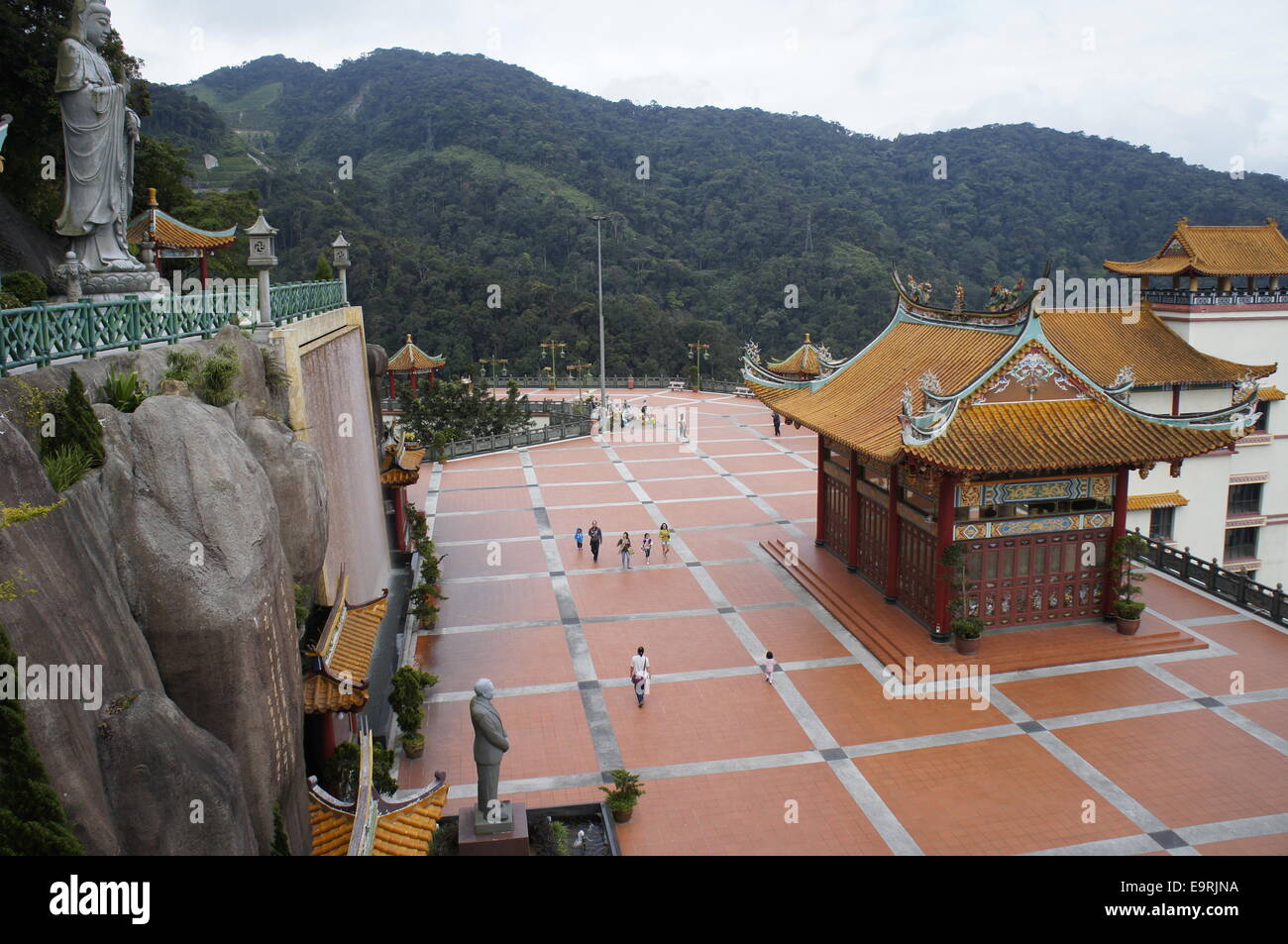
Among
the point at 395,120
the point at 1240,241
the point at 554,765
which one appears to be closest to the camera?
the point at 554,765

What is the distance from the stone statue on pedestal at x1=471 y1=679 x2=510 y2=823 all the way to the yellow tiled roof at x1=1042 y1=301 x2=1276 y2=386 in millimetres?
20262

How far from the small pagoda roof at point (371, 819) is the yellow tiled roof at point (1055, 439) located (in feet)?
33.1

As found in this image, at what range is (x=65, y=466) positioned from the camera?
674 centimetres

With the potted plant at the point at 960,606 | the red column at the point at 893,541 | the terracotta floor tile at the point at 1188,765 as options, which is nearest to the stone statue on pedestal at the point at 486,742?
the terracotta floor tile at the point at 1188,765

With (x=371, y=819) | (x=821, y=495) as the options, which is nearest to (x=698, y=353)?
(x=821, y=495)

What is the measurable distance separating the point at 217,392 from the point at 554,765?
24.3 feet

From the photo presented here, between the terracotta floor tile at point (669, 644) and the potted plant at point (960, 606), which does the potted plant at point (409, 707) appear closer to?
the terracotta floor tile at point (669, 644)

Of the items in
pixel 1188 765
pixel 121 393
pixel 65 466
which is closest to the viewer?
pixel 65 466

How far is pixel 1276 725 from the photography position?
47.2 feet

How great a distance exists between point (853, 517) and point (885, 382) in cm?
326

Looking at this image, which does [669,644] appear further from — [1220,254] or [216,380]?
[1220,254]

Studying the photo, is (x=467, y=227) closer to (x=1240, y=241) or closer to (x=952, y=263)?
(x=952, y=263)

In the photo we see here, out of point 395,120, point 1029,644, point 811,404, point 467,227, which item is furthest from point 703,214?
point 1029,644

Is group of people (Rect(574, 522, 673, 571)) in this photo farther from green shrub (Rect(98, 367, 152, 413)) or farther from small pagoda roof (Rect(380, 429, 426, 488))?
green shrub (Rect(98, 367, 152, 413))
